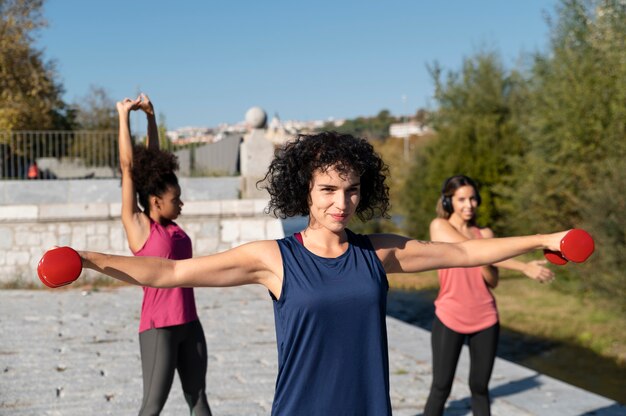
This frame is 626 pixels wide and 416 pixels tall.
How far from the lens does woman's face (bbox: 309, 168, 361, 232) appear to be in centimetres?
302

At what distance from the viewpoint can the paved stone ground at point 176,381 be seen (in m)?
6.22

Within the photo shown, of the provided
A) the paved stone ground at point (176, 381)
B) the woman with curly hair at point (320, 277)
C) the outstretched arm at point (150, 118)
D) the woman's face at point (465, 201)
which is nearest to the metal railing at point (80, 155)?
the paved stone ground at point (176, 381)

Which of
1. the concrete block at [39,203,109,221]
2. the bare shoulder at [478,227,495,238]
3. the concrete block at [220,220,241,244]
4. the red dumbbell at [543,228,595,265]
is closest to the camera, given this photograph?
the red dumbbell at [543,228,595,265]

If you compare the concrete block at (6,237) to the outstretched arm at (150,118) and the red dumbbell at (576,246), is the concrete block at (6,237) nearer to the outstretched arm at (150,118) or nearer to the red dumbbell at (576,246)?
the outstretched arm at (150,118)

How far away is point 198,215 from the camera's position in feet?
48.4

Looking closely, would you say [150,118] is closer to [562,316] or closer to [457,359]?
[457,359]

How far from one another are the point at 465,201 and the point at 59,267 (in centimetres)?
328

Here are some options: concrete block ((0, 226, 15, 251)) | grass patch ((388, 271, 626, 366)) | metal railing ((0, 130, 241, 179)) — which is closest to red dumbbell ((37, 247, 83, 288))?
grass patch ((388, 271, 626, 366))

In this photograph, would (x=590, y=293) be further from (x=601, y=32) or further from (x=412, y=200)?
(x=412, y=200)

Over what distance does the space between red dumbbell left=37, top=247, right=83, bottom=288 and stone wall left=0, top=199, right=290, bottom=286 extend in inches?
467

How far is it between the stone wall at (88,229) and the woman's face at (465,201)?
30.8 ft

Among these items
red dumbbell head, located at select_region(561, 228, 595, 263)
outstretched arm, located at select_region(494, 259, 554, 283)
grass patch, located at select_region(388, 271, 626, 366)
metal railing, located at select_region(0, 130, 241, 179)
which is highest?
metal railing, located at select_region(0, 130, 241, 179)

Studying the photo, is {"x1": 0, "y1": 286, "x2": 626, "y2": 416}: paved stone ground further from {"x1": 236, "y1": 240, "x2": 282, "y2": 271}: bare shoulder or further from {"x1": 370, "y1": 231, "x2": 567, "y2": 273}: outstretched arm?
{"x1": 236, "y1": 240, "x2": 282, "y2": 271}: bare shoulder

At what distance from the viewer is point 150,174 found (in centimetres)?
494
